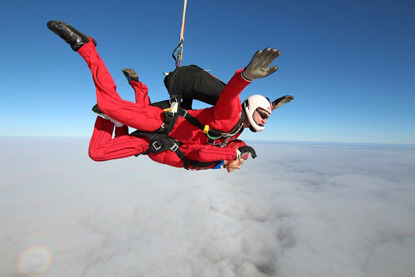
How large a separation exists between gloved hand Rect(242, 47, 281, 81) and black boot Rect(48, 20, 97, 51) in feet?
5.33

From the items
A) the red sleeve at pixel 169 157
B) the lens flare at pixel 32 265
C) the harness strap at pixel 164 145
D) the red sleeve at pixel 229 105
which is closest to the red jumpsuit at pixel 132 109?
the red sleeve at pixel 229 105

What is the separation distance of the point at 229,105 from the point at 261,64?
503 mm

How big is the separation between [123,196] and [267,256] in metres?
37.0

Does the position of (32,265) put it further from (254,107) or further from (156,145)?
(254,107)

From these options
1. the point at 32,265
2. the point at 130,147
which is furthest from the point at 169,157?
the point at 32,265

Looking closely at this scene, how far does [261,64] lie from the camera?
1007 mm

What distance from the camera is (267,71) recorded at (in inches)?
40.4

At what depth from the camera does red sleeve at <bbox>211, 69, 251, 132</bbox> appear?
3.94ft

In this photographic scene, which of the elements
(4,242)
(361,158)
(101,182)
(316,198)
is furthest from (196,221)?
(361,158)

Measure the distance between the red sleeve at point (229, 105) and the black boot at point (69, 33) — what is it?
1433mm

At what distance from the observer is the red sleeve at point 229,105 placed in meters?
1.20

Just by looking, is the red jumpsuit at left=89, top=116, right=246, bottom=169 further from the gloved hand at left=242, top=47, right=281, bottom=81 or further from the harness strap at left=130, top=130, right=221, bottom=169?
the gloved hand at left=242, top=47, right=281, bottom=81

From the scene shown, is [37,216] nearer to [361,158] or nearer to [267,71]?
[267,71]

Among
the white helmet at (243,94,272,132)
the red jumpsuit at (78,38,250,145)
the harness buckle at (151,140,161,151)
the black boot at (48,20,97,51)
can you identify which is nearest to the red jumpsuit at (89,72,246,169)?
the harness buckle at (151,140,161,151)
